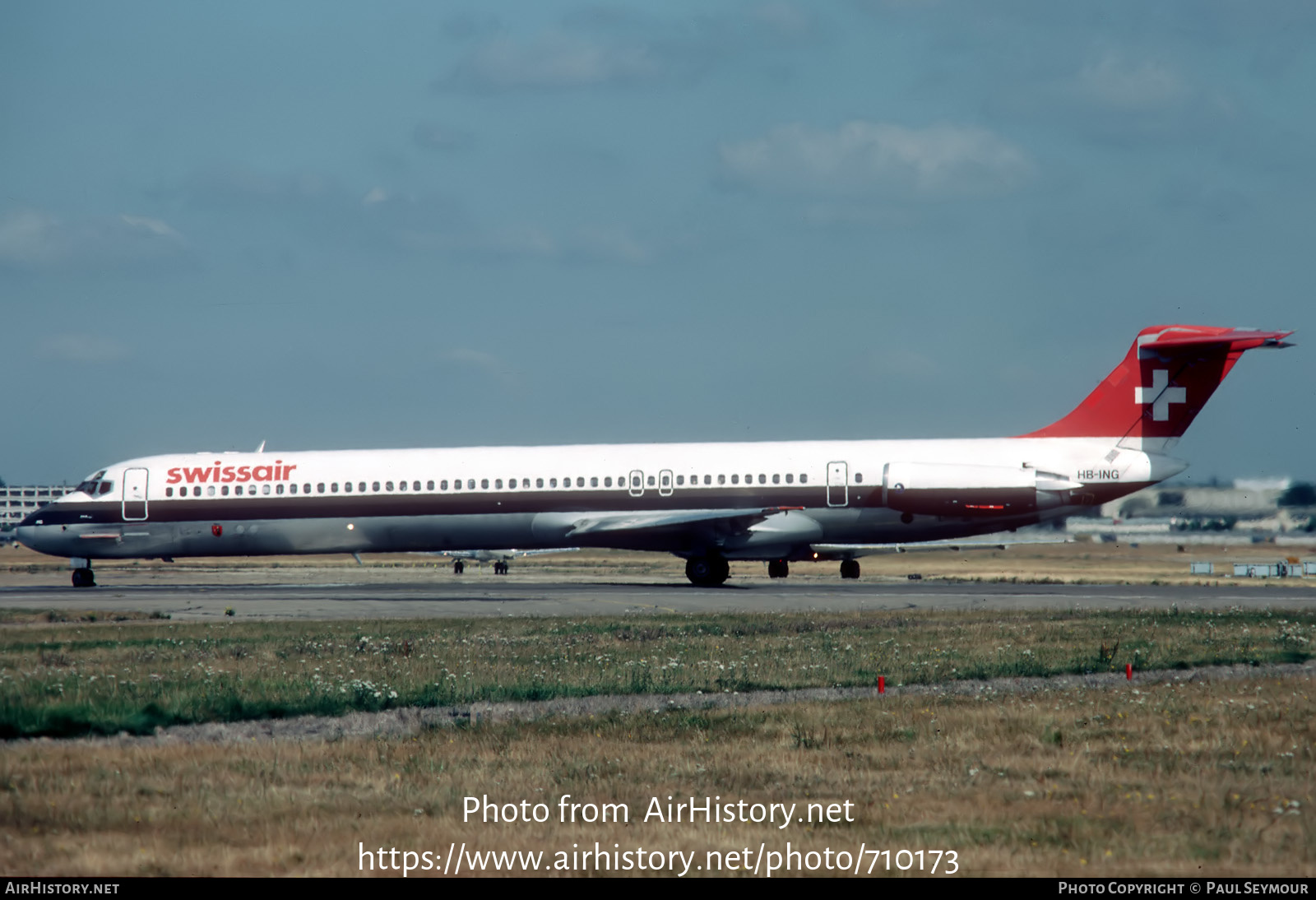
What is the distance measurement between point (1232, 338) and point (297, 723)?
32.6 metres

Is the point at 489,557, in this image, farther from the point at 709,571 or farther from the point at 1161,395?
the point at 1161,395

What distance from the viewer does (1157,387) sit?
39688mm

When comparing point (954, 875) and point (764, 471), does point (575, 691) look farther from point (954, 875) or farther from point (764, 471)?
point (764, 471)

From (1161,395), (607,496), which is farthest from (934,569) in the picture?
(607,496)

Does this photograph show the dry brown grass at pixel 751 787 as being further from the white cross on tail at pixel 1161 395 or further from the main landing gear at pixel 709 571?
the white cross on tail at pixel 1161 395

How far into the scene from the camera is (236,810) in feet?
29.9

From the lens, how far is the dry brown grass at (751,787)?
314 inches

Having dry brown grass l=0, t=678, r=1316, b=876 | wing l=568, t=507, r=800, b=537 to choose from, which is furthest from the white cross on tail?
dry brown grass l=0, t=678, r=1316, b=876

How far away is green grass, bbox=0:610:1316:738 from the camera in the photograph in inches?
574

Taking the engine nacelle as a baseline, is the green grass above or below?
below

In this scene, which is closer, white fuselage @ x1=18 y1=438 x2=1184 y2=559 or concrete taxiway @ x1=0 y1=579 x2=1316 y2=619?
concrete taxiway @ x1=0 y1=579 x2=1316 y2=619

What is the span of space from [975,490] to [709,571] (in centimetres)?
853

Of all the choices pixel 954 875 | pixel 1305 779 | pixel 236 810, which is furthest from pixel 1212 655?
pixel 236 810

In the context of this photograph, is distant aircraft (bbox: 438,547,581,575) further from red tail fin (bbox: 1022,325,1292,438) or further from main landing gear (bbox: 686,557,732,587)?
red tail fin (bbox: 1022,325,1292,438)
